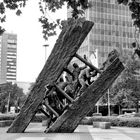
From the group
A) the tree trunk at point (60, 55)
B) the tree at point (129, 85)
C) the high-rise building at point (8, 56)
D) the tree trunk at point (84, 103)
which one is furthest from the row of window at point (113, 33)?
the high-rise building at point (8, 56)

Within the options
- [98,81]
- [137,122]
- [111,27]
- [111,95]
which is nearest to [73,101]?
[98,81]

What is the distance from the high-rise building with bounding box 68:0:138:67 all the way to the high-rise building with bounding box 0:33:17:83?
66580 mm

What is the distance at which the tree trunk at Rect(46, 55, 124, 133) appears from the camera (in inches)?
551

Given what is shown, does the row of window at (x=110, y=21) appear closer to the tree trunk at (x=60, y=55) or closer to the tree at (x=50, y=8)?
the tree trunk at (x=60, y=55)

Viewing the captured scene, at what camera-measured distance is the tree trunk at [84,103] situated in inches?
551

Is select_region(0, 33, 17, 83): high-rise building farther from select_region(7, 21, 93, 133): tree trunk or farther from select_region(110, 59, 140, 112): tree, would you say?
select_region(7, 21, 93, 133): tree trunk

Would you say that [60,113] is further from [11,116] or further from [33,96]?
[11,116]

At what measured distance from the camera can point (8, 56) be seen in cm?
16838

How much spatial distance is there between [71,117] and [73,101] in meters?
0.71

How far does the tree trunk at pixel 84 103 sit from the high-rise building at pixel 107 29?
57.1m

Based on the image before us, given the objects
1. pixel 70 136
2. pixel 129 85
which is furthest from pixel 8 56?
pixel 70 136

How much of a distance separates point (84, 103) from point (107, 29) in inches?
2440

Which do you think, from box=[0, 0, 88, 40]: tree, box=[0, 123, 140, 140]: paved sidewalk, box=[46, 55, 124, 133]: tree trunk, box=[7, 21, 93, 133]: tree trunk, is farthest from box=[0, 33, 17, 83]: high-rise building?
box=[0, 0, 88, 40]: tree

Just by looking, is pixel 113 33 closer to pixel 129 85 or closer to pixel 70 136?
pixel 129 85
